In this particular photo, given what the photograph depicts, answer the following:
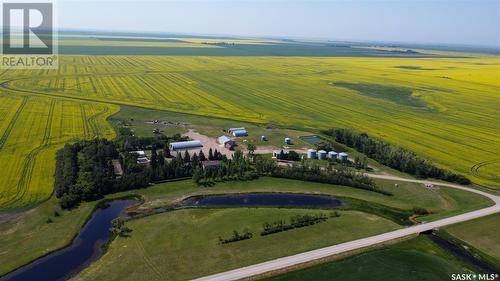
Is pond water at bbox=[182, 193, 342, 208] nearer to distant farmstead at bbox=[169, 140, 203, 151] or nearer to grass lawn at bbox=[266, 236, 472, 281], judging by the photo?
grass lawn at bbox=[266, 236, 472, 281]

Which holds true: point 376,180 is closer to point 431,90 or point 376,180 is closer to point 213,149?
point 213,149

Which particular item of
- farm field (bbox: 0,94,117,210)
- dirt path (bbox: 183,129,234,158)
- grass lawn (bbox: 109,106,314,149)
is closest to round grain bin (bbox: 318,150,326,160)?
grass lawn (bbox: 109,106,314,149)

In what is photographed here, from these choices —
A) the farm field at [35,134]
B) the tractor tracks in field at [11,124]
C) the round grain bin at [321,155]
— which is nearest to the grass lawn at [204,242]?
the farm field at [35,134]

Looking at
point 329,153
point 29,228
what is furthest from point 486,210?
point 29,228

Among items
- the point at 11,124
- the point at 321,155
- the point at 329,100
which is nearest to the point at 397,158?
the point at 321,155

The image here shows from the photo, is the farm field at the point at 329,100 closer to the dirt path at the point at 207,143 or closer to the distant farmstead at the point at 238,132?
the distant farmstead at the point at 238,132

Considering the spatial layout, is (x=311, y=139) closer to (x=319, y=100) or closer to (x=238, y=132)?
(x=238, y=132)
